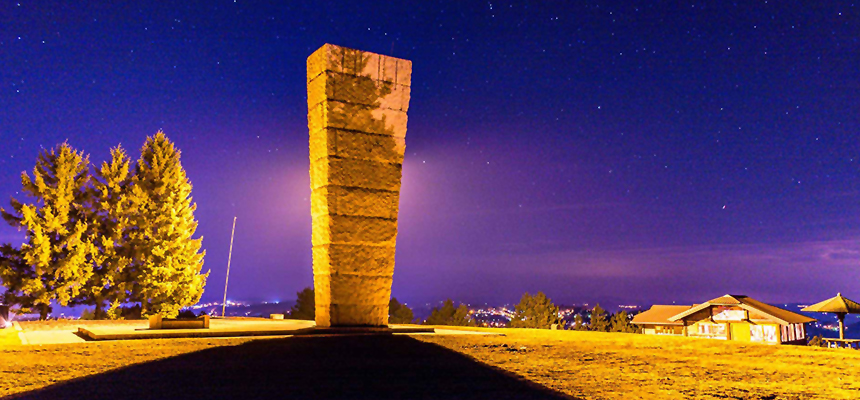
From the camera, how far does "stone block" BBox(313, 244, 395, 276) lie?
418 inches

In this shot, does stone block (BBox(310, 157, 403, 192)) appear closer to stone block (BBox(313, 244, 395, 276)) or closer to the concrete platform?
stone block (BBox(313, 244, 395, 276))

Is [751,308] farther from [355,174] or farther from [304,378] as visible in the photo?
[304,378]

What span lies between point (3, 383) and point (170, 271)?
17671mm

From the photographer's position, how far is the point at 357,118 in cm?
1095

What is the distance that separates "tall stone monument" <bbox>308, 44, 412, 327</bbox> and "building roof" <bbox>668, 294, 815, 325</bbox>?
67.2ft

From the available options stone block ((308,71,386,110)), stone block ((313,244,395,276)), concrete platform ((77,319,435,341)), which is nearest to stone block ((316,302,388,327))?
concrete platform ((77,319,435,341))

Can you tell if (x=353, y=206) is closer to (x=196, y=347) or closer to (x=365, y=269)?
(x=365, y=269)

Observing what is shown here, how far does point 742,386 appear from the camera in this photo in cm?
525

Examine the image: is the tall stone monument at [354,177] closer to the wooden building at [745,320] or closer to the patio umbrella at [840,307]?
the patio umbrella at [840,307]

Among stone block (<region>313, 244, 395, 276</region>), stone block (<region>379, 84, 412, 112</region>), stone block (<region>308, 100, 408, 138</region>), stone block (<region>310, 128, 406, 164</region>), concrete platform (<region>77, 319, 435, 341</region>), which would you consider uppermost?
stone block (<region>379, 84, 412, 112</region>)

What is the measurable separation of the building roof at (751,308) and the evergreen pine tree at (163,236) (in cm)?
2151

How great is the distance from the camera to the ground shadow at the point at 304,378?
444 centimetres

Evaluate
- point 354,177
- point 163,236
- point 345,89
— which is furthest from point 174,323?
point 163,236

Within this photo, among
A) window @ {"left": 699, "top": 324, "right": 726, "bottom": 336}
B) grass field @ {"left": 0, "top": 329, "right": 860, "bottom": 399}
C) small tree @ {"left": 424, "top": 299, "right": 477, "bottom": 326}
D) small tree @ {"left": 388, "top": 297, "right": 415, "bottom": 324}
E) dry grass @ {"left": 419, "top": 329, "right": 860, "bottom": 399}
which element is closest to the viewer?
grass field @ {"left": 0, "top": 329, "right": 860, "bottom": 399}
